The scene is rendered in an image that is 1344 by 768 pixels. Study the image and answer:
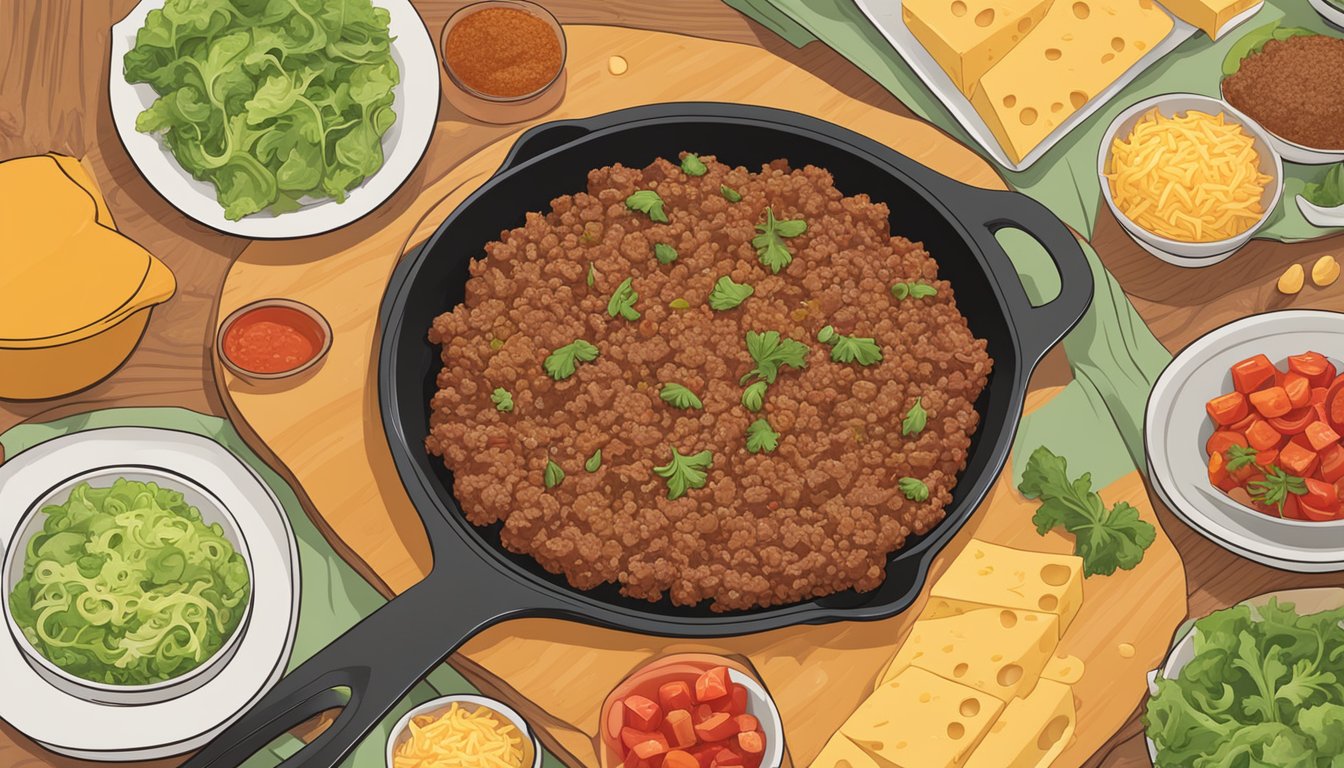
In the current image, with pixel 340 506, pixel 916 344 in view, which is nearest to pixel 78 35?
pixel 340 506

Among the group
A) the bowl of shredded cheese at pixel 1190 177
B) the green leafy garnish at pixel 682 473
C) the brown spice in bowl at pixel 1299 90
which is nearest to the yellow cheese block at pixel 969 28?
the bowl of shredded cheese at pixel 1190 177

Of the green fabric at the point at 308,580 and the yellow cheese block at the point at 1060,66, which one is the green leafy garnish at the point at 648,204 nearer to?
the yellow cheese block at the point at 1060,66

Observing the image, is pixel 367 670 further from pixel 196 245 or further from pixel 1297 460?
pixel 1297 460

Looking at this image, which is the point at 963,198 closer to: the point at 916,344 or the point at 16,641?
the point at 916,344

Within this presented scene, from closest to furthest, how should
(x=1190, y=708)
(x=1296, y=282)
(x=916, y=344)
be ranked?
(x=1190, y=708) → (x=916, y=344) → (x=1296, y=282)

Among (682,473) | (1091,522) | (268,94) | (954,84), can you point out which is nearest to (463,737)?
(682,473)

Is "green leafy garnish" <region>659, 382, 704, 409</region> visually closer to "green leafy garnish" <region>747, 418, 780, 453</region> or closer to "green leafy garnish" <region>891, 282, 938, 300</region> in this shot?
"green leafy garnish" <region>747, 418, 780, 453</region>
